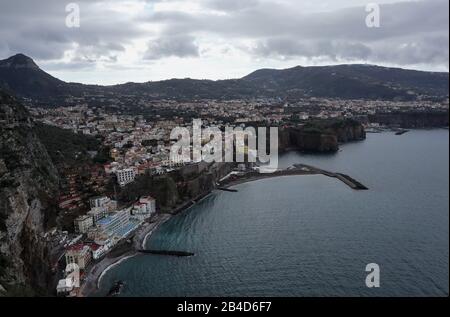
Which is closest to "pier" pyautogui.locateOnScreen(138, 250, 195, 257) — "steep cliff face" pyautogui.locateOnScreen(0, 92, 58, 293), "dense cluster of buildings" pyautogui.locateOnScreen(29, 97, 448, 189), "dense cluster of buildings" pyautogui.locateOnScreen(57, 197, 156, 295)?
"dense cluster of buildings" pyautogui.locateOnScreen(57, 197, 156, 295)

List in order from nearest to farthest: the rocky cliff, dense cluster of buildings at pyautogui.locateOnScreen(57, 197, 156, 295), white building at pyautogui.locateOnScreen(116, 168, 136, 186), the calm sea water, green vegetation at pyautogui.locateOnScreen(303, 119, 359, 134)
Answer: the calm sea water, dense cluster of buildings at pyautogui.locateOnScreen(57, 197, 156, 295), white building at pyautogui.locateOnScreen(116, 168, 136, 186), green vegetation at pyautogui.locateOnScreen(303, 119, 359, 134), the rocky cliff

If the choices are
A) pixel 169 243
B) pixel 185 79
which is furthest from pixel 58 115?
pixel 185 79

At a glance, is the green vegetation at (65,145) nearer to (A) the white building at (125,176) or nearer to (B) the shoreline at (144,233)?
(A) the white building at (125,176)

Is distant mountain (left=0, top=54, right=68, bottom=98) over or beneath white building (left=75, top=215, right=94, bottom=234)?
over

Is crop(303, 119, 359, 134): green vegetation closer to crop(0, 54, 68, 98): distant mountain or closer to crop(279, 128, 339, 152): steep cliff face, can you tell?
crop(279, 128, 339, 152): steep cliff face

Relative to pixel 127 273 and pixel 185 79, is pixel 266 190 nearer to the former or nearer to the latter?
pixel 127 273

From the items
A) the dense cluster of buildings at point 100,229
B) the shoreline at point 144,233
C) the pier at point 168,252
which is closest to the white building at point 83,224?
the dense cluster of buildings at point 100,229
